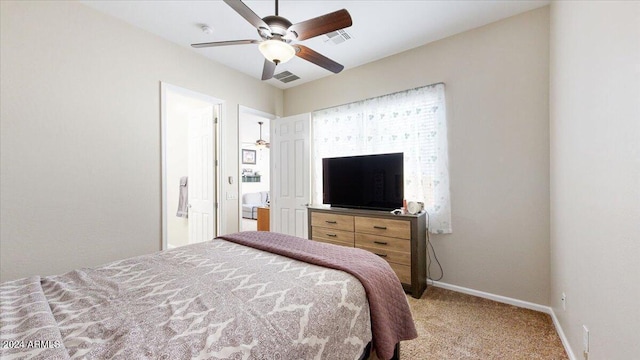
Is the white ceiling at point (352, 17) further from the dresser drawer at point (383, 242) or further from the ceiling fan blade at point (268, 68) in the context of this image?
the dresser drawer at point (383, 242)

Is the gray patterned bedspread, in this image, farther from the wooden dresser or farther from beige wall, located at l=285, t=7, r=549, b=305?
beige wall, located at l=285, t=7, r=549, b=305

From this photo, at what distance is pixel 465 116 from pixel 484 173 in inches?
24.8

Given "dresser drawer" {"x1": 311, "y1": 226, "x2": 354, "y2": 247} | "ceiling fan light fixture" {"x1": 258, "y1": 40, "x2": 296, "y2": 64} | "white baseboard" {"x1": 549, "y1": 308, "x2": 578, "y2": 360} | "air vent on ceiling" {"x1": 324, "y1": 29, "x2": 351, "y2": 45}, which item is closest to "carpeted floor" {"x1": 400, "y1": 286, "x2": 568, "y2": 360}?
"white baseboard" {"x1": 549, "y1": 308, "x2": 578, "y2": 360}

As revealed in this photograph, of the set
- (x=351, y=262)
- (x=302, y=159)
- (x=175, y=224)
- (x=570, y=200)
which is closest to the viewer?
(x=351, y=262)

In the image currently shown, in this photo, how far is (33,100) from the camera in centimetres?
201

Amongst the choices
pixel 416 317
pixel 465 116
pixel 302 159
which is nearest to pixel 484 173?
pixel 465 116

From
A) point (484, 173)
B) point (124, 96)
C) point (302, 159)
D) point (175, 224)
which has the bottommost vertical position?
point (175, 224)

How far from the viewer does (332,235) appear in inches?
126

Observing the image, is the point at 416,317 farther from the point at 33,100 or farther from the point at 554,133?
the point at 33,100

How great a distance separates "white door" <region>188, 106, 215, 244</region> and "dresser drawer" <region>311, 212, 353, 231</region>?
141cm

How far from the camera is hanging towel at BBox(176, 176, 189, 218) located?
3996 mm

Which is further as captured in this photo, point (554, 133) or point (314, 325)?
point (554, 133)

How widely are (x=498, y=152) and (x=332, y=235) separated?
6.58 ft

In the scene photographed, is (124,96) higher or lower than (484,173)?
higher
